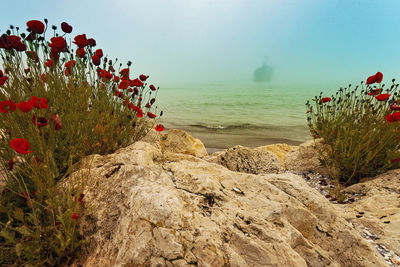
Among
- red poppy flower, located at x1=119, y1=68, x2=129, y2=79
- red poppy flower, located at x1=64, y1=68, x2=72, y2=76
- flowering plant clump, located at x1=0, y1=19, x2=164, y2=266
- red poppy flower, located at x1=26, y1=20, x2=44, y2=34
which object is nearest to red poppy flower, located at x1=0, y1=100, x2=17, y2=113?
flowering plant clump, located at x1=0, y1=19, x2=164, y2=266

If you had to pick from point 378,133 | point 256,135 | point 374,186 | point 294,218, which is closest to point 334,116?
point 378,133

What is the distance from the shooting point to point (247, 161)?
449 centimetres

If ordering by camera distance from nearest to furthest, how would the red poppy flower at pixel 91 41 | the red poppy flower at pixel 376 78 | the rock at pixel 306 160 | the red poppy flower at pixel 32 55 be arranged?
the red poppy flower at pixel 32 55, the red poppy flower at pixel 91 41, the red poppy flower at pixel 376 78, the rock at pixel 306 160

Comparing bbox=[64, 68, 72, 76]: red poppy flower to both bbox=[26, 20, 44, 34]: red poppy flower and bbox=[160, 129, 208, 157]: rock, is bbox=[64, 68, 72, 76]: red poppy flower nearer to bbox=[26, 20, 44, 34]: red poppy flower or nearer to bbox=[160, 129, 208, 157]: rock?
bbox=[26, 20, 44, 34]: red poppy flower

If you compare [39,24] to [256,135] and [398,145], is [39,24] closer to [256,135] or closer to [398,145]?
[398,145]

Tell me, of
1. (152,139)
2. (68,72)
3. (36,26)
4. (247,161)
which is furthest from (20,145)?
(247,161)

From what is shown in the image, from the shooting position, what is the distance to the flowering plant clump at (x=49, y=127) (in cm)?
157

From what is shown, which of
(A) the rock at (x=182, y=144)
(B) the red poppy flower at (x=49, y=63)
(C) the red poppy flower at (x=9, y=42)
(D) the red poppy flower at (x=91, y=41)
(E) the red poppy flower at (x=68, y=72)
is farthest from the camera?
(A) the rock at (x=182, y=144)

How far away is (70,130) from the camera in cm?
241

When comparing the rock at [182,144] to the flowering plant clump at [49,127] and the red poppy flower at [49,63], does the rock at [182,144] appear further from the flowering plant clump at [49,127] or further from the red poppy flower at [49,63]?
the red poppy flower at [49,63]

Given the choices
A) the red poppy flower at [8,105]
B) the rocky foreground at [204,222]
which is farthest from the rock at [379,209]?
the red poppy flower at [8,105]

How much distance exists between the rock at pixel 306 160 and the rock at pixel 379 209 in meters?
1.06

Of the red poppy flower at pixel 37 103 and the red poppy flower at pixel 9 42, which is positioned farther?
the red poppy flower at pixel 9 42

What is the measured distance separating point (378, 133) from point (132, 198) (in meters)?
4.68
